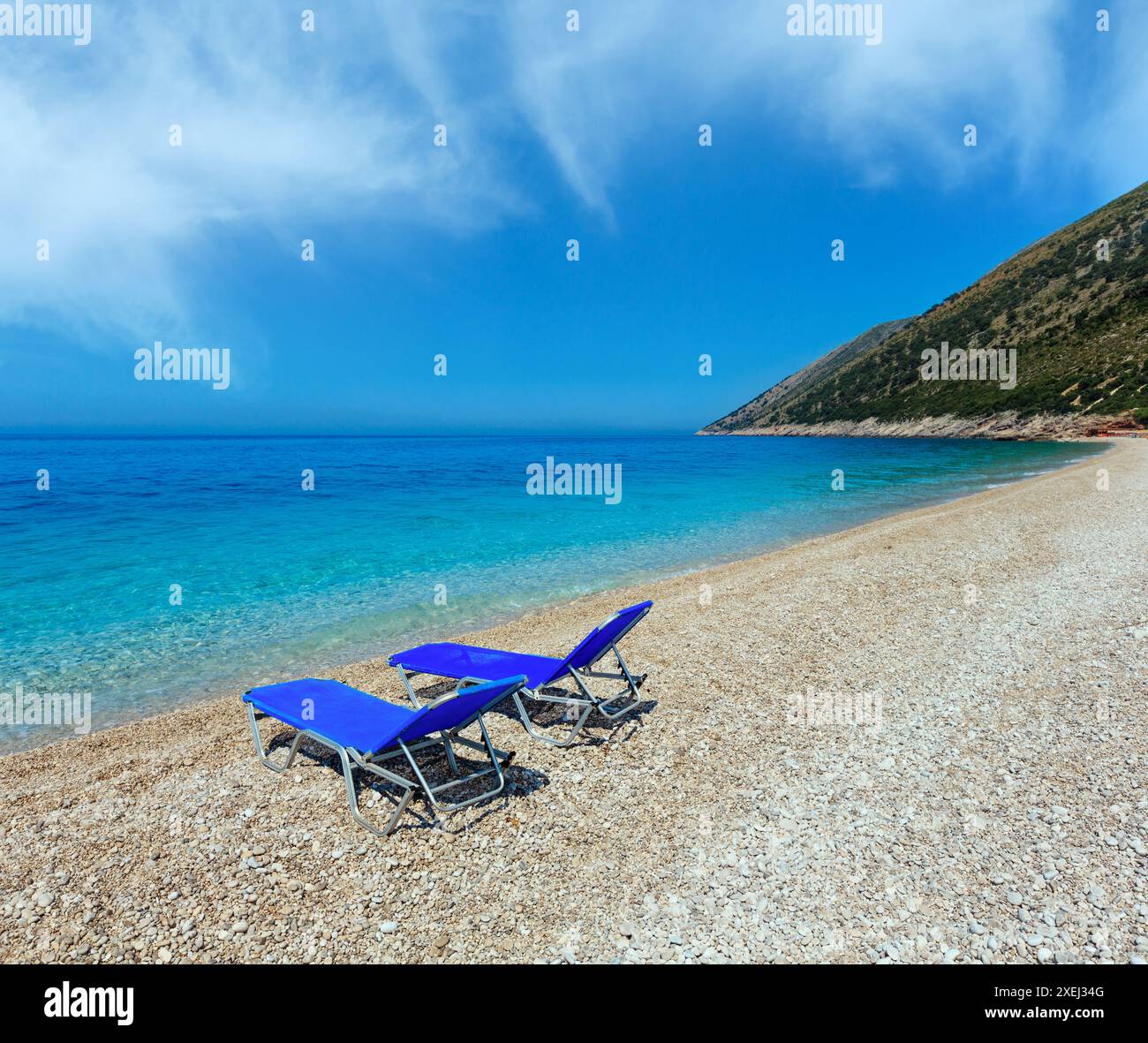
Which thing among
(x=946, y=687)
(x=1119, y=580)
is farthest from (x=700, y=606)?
(x=1119, y=580)

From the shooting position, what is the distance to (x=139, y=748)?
5801mm

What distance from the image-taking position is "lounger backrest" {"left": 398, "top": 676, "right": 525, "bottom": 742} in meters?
4.23

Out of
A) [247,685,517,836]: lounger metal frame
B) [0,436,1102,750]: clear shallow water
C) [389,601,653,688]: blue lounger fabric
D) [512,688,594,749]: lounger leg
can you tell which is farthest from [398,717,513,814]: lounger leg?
[0,436,1102,750]: clear shallow water

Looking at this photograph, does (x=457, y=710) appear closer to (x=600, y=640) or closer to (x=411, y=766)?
(x=411, y=766)

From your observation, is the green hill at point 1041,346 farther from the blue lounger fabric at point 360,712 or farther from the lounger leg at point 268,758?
the lounger leg at point 268,758

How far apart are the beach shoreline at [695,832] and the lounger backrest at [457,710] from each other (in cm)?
63

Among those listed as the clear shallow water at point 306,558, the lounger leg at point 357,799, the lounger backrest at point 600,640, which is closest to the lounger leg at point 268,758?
the lounger leg at point 357,799

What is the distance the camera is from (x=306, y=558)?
1541 centimetres

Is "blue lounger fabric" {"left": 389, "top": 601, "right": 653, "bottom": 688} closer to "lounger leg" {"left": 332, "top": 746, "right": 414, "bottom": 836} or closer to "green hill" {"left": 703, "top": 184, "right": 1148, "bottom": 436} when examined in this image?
"lounger leg" {"left": 332, "top": 746, "right": 414, "bottom": 836}

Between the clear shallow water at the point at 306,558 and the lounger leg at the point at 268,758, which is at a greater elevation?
the clear shallow water at the point at 306,558

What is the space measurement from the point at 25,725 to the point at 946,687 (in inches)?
401

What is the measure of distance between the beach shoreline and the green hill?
63930 millimetres

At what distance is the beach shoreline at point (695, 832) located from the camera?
3.13 meters

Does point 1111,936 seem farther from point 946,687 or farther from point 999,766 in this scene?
point 946,687
